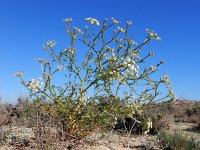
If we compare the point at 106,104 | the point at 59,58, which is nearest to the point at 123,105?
the point at 106,104

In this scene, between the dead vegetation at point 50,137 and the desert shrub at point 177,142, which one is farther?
the desert shrub at point 177,142

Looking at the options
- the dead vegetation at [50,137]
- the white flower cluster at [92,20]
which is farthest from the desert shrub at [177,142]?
the white flower cluster at [92,20]

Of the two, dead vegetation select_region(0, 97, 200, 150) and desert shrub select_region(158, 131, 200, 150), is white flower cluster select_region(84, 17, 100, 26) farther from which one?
desert shrub select_region(158, 131, 200, 150)

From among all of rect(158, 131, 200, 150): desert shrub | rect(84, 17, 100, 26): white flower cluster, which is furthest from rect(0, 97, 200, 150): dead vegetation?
rect(84, 17, 100, 26): white flower cluster

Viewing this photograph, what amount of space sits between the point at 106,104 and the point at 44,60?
66.4 inches

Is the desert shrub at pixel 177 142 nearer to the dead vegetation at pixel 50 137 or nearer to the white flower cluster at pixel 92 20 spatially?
the dead vegetation at pixel 50 137

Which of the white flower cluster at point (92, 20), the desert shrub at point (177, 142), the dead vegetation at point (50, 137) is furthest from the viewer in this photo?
the desert shrub at point (177, 142)

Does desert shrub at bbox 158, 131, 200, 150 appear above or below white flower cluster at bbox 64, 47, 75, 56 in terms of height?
below

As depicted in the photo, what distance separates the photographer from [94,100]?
8578 mm

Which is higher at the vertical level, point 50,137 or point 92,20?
point 92,20

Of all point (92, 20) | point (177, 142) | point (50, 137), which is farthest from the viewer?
point (177, 142)

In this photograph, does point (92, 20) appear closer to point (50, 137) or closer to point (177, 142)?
point (50, 137)

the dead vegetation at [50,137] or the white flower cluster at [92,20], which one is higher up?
the white flower cluster at [92,20]

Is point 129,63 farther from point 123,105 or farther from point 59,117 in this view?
Answer: point 59,117
